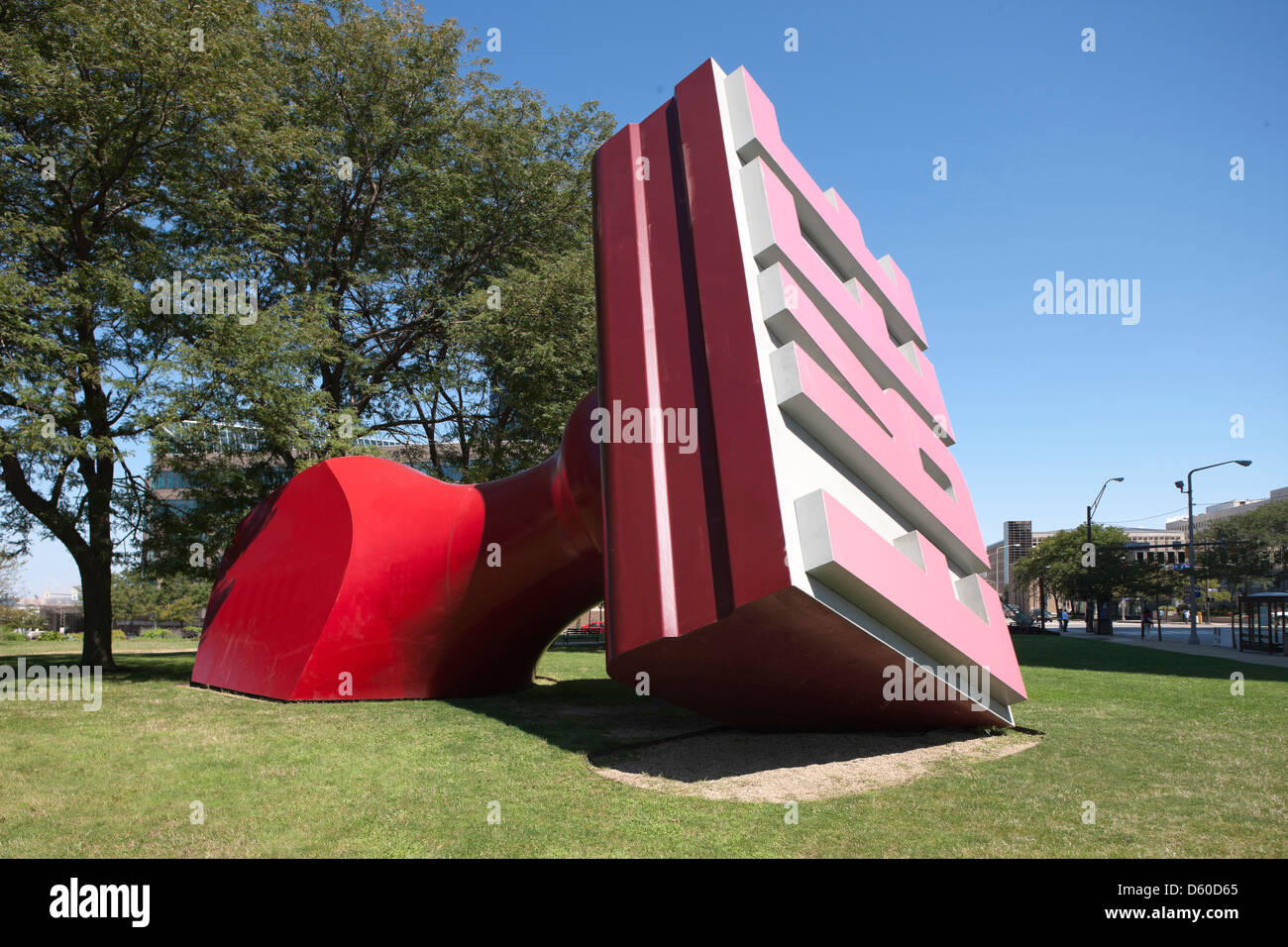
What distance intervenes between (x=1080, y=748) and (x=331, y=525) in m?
9.84

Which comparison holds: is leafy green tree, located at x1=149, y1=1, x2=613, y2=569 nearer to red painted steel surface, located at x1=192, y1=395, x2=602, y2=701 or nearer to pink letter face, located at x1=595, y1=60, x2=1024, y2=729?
red painted steel surface, located at x1=192, y1=395, x2=602, y2=701

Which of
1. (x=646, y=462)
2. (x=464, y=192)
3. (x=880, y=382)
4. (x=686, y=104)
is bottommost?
(x=646, y=462)

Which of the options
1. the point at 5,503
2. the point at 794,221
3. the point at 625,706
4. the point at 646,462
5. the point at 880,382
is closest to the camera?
the point at 646,462

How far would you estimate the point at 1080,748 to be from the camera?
26.1 ft

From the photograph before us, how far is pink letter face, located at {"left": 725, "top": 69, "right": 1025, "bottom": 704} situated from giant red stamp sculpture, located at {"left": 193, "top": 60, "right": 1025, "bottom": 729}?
1.1 inches

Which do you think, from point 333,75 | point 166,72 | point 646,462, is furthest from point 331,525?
point 333,75

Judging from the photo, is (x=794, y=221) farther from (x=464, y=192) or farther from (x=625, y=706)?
(x=464, y=192)

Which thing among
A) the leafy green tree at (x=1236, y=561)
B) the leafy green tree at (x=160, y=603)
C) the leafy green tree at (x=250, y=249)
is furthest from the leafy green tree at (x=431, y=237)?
the leafy green tree at (x=1236, y=561)

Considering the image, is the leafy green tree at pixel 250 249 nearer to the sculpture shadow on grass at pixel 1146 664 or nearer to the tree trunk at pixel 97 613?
the tree trunk at pixel 97 613

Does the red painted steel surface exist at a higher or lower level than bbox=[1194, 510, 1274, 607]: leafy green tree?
higher

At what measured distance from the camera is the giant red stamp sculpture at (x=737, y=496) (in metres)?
6.73

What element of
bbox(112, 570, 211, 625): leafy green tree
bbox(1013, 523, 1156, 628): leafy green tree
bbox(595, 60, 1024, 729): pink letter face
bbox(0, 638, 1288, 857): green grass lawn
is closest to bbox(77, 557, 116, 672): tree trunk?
bbox(0, 638, 1288, 857): green grass lawn

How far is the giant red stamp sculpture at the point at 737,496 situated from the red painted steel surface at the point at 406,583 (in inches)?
2.0

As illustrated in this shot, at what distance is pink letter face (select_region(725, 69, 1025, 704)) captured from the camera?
21.7 feet
